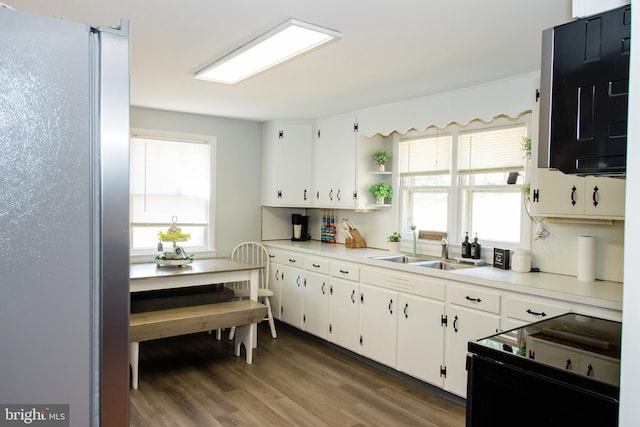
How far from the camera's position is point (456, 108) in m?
3.60

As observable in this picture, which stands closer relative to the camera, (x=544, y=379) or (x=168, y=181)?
(x=544, y=379)

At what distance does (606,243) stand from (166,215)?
13.0 ft

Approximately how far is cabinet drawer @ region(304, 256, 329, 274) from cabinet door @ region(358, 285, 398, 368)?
537 millimetres

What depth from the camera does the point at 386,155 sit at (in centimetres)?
462

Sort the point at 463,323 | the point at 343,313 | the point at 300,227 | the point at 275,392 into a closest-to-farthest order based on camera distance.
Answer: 1. the point at 463,323
2. the point at 275,392
3. the point at 343,313
4. the point at 300,227

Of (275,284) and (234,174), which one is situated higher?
(234,174)

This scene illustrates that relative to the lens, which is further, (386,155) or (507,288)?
(386,155)

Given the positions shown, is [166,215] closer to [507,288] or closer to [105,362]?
[507,288]

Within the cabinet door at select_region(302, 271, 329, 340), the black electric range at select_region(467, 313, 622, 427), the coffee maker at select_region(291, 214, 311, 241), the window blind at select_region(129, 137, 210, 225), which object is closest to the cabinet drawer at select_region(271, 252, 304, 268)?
the cabinet door at select_region(302, 271, 329, 340)

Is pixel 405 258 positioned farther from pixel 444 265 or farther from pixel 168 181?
pixel 168 181

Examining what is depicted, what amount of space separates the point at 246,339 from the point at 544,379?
3.06 meters

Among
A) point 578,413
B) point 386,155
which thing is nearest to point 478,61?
point 386,155

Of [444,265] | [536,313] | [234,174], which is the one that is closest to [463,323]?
[536,313]

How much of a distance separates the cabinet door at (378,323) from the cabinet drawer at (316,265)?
537 millimetres
